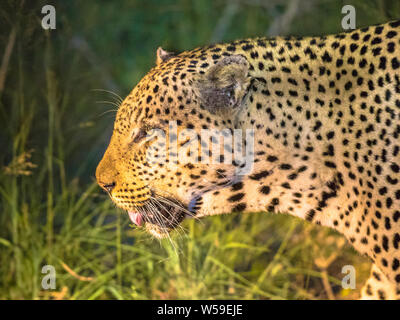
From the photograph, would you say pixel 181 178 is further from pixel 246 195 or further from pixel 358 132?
pixel 358 132

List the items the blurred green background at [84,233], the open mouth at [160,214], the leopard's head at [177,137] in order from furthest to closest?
the blurred green background at [84,233], the open mouth at [160,214], the leopard's head at [177,137]

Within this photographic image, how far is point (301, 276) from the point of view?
5406mm

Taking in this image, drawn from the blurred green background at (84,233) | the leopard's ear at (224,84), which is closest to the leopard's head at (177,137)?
the leopard's ear at (224,84)

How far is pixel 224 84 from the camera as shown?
345 centimetres

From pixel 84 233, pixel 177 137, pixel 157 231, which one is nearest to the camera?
pixel 177 137

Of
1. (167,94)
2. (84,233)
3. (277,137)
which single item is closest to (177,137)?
(167,94)

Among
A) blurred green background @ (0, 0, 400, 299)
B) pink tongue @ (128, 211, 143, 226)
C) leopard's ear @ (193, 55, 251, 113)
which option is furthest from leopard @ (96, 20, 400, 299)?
blurred green background @ (0, 0, 400, 299)

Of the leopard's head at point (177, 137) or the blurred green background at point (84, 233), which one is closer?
the leopard's head at point (177, 137)

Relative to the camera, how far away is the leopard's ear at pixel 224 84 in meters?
3.40

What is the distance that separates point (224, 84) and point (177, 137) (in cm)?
42

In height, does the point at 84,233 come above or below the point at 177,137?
below

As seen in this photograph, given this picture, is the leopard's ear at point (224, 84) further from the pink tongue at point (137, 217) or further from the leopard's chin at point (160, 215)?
the pink tongue at point (137, 217)

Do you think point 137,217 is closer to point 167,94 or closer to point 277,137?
point 167,94

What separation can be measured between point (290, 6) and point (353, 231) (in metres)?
4.96
